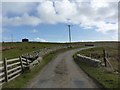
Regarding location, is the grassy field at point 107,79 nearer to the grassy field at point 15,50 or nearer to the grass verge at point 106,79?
the grass verge at point 106,79

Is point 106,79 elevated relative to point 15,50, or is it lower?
elevated

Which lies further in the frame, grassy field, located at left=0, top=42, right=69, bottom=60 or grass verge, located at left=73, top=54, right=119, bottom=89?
grassy field, located at left=0, top=42, right=69, bottom=60

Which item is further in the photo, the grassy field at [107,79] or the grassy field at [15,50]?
the grassy field at [15,50]

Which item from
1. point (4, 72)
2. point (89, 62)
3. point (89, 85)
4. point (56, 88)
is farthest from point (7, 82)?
point (89, 62)

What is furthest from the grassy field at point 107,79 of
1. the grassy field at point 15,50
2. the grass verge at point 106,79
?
the grassy field at point 15,50

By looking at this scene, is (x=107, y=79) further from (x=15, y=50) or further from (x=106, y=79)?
(x=15, y=50)

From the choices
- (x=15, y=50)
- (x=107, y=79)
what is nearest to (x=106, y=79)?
(x=107, y=79)

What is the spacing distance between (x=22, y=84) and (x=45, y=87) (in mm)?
1793

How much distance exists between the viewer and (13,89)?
48.0ft

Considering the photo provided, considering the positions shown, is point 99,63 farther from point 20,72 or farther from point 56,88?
point 56,88

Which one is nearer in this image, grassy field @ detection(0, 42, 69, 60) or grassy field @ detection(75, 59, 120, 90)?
grassy field @ detection(75, 59, 120, 90)

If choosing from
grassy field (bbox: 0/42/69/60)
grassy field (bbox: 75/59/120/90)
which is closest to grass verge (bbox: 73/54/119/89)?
grassy field (bbox: 75/59/120/90)

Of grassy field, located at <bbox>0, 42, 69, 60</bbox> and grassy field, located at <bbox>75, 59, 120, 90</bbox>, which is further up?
grassy field, located at <bbox>75, 59, 120, 90</bbox>

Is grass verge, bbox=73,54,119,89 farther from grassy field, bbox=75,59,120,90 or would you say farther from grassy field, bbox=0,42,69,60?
grassy field, bbox=0,42,69,60
